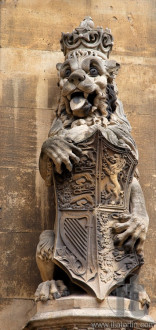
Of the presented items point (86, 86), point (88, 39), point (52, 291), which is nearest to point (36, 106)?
point (88, 39)

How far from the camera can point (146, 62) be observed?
657 cm

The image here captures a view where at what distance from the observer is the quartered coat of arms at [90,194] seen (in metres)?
4.93

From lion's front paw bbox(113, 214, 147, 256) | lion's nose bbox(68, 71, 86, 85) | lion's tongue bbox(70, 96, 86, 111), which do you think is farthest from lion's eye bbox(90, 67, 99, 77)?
lion's front paw bbox(113, 214, 147, 256)

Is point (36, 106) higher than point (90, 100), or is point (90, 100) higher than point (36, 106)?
point (36, 106)

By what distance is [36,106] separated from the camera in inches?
247

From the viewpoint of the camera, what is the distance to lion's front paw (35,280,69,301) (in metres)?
4.91

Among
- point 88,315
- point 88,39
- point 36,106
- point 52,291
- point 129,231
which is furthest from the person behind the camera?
point 36,106

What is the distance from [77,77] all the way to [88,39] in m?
0.50

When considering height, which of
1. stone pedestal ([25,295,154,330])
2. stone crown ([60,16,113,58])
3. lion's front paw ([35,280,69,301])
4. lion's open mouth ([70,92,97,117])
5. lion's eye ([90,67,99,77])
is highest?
stone crown ([60,16,113,58])

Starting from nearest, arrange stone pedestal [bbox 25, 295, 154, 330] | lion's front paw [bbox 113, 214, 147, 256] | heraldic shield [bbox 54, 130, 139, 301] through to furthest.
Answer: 1. stone pedestal [bbox 25, 295, 154, 330]
2. heraldic shield [bbox 54, 130, 139, 301]
3. lion's front paw [bbox 113, 214, 147, 256]

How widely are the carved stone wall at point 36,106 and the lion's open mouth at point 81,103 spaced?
0.85 m

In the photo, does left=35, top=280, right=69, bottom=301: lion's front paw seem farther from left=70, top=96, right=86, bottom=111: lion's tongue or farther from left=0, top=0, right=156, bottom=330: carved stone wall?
left=70, top=96, right=86, bottom=111: lion's tongue

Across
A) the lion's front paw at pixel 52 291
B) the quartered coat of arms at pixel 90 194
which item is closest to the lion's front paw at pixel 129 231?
the quartered coat of arms at pixel 90 194

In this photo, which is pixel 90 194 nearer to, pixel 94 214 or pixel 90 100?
pixel 94 214
